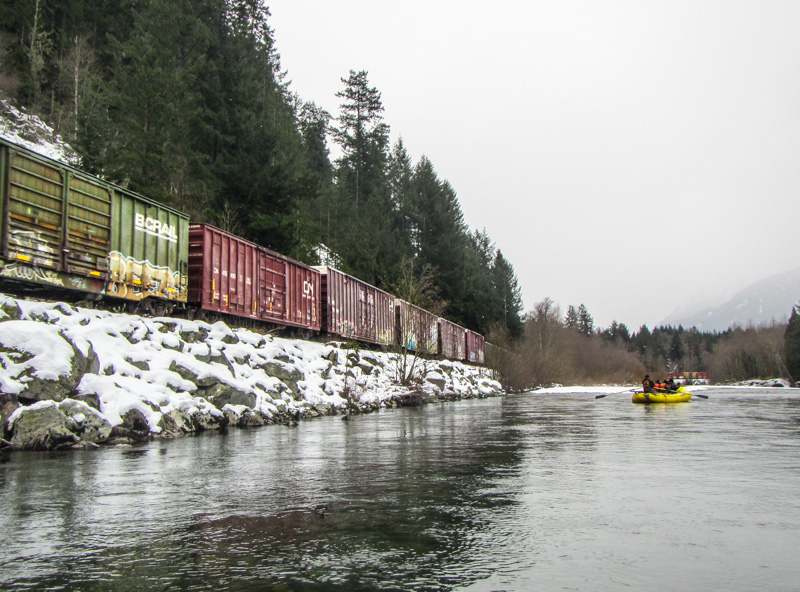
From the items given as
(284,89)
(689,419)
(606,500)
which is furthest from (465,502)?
(284,89)

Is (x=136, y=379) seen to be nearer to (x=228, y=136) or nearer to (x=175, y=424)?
(x=175, y=424)

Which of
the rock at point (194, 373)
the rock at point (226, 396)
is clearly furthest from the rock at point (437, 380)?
the rock at point (194, 373)

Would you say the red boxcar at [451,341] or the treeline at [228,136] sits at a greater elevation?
the treeline at [228,136]

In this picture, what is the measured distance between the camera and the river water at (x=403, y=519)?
137 inches

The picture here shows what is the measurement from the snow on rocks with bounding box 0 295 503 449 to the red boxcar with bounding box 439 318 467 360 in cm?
2077

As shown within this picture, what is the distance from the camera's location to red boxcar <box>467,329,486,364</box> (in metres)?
51.4

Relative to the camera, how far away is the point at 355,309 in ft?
97.9

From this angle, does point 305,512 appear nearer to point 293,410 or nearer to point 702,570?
point 702,570

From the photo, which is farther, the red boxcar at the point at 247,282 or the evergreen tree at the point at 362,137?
the evergreen tree at the point at 362,137

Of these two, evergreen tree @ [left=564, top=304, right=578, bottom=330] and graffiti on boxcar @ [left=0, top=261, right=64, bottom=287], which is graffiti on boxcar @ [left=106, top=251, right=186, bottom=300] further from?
evergreen tree @ [left=564, top=304, right=578, bottom=330]

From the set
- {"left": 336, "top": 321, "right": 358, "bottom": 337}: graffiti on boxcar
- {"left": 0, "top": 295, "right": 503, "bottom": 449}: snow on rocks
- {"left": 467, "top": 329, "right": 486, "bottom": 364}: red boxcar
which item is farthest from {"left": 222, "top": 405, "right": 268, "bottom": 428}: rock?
{"left": 467, "top": 329, "right": 486, "bottom": 364}: red boxcar

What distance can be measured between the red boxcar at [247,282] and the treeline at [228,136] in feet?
24.7

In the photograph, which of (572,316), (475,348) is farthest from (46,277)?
(572,316)

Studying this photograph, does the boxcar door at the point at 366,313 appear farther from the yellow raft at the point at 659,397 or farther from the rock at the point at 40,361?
the rock at the point at 40,361
